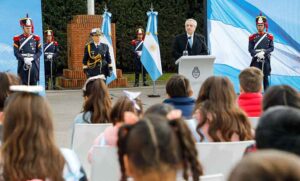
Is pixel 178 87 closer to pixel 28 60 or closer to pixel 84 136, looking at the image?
pixel 84 136

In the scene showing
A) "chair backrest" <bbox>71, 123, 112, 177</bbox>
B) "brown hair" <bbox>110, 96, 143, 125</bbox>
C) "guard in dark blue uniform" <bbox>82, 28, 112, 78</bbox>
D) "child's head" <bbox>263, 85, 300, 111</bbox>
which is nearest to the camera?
"child's head" <bbox>263, 85, 300, 111</bbox>

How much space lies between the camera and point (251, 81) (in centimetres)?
507

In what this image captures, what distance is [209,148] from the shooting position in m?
3.69

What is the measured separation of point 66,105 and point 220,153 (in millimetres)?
9585

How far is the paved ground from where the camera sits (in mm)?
9039

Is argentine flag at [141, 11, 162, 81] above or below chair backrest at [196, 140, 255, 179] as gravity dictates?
above

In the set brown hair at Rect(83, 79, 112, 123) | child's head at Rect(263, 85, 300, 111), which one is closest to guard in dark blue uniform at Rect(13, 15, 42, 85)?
brown hair at Rect(83, 79, 112, 123)

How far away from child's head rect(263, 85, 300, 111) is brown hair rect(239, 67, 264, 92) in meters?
1.67

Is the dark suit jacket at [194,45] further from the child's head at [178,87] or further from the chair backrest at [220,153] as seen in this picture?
the chair backrest at [220,153]

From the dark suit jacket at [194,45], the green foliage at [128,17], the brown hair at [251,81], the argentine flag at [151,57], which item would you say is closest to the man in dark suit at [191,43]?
the dark suit jacket at [194,45]

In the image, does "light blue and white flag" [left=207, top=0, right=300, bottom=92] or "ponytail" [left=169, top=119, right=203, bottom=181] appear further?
"light blue and white flag" [left=207, top=0, right=300, bottom=92]

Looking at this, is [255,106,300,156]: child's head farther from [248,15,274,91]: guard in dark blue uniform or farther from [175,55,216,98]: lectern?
[248,15,274,91]: guard in dark blue uniform

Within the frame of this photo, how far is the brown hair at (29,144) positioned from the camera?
2748 millimetres

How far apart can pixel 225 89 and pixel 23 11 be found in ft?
29.7
